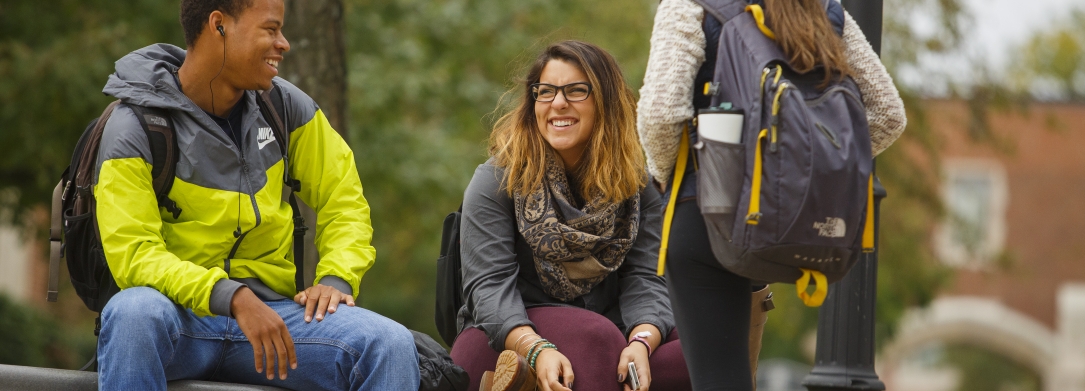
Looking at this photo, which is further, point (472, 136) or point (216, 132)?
point (472, 136)

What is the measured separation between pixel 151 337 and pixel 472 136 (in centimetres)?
1147

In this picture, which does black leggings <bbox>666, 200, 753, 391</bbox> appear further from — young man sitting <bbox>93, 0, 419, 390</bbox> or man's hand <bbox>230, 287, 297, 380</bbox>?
man's hand <bbox>230, 287, 297, 380</bbox>

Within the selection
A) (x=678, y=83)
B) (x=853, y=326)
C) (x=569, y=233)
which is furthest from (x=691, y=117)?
(x=853, y=326)

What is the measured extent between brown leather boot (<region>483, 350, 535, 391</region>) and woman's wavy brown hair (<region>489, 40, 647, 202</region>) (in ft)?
2.31

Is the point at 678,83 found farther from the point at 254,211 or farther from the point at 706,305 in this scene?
the point at 254,211

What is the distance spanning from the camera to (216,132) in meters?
3.50

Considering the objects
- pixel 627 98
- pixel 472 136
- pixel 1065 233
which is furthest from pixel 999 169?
pixel 627 98

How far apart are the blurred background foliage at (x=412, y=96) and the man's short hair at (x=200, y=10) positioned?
463 cm

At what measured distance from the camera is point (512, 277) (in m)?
3.92

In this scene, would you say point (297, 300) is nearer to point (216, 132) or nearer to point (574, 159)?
point (216, 132)

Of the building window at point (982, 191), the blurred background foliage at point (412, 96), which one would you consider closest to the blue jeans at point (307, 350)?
the blurred background foliage at point (412, 96)

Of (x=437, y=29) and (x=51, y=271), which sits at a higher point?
(x=437, y=29)

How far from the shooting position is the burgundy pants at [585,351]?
3.71 meters

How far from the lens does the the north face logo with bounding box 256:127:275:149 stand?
11.9 feet
